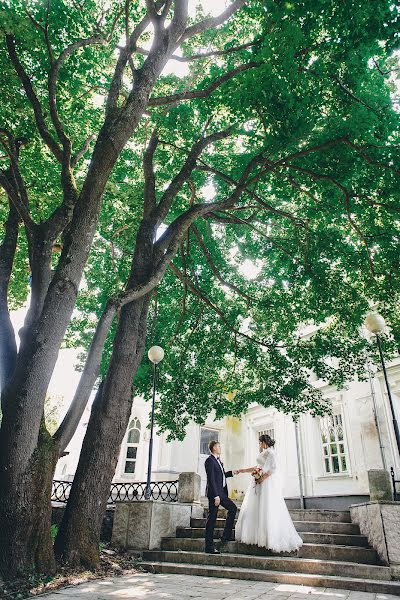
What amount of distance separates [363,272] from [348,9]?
6.19 metres

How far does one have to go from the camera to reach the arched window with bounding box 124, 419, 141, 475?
69.6 feet

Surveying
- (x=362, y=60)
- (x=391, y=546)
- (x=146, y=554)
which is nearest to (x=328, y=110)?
(x=362, y=60)

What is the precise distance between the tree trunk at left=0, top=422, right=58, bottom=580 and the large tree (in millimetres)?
20

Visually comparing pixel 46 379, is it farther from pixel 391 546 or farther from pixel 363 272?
pixel 363 272

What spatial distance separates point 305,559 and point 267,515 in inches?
34.7

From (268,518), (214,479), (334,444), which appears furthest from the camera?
(334,444)

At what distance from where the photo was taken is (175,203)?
1129 centimetres

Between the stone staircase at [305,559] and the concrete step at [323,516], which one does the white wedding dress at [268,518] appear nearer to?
the stone staircase at [305,559]


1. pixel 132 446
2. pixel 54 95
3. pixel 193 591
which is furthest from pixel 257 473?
pixel 132 446

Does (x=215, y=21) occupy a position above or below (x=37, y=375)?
above

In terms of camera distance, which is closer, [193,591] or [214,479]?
[193,591]

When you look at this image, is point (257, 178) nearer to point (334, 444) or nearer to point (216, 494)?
point (216, 494)

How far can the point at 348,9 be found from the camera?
5.41 m

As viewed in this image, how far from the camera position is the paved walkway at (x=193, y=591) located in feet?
14.8
